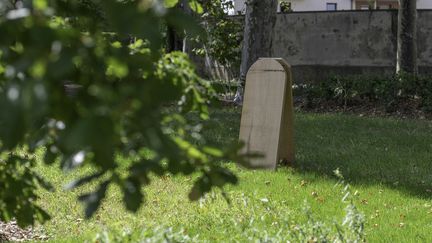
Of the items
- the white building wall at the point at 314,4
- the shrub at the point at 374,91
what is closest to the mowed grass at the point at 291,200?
the shrub at the point at 374,91

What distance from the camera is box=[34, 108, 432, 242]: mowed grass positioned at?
4496 millimetres

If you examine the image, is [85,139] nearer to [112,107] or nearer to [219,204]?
[112,107]

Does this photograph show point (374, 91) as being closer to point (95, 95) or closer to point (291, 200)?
point (291, 200)

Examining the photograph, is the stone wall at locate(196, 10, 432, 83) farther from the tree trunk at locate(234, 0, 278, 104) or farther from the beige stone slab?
the beige stone slab

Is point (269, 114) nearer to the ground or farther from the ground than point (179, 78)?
nearer to the ground

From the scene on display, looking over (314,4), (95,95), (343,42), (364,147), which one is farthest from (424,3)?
(95,95)

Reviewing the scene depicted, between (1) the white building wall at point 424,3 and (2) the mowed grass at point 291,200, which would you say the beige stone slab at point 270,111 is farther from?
(1) the white building wall at point 424,3

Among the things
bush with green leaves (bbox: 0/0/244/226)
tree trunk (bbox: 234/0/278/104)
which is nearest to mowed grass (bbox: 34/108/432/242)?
bush with green leaves (bbox: 0/0/244/226)

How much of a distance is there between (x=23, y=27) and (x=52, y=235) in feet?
12.6

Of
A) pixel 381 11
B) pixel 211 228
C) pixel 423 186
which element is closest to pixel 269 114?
pixel 423 186

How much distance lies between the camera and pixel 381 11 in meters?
18.1

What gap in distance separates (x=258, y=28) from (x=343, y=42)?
5506 millimetres

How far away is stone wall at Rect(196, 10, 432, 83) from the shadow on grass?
21.3 feet

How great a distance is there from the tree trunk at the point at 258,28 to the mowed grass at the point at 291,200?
465 centimetres
